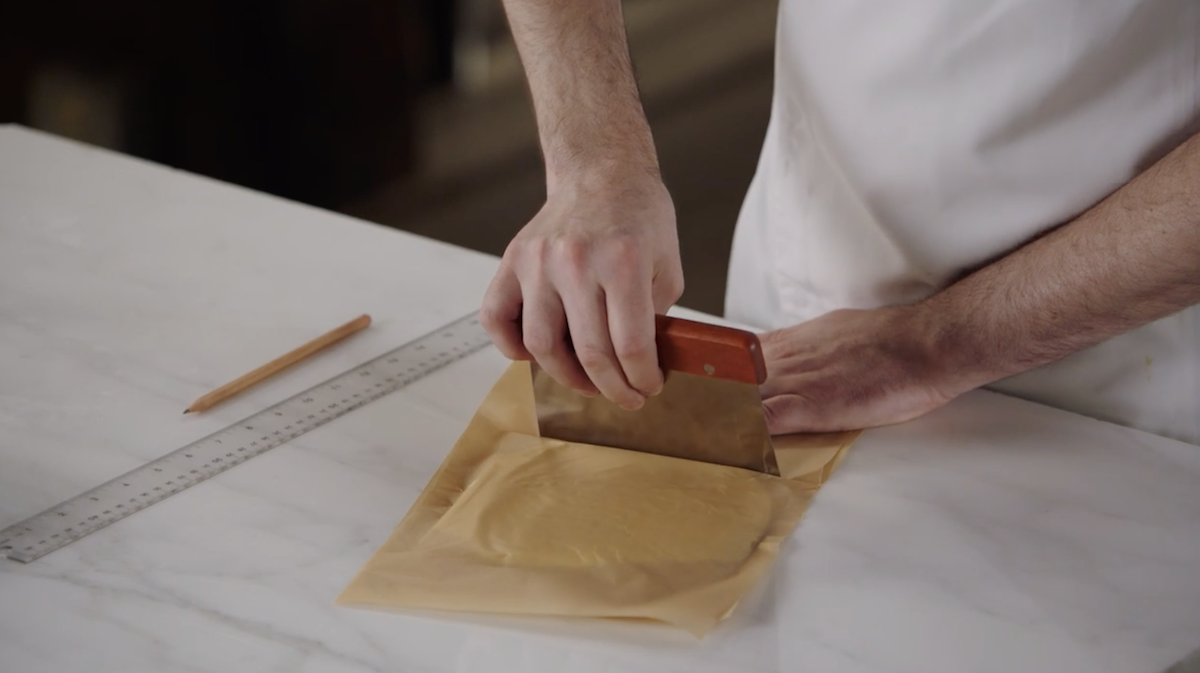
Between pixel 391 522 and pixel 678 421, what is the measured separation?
25 centimetres

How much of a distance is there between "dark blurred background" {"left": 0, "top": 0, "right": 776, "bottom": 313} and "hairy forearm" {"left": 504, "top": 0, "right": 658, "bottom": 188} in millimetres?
1732

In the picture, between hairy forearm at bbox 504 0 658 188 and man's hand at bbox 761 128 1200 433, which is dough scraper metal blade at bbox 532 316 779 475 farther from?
hairy forearm at bbox 504 0 658 188

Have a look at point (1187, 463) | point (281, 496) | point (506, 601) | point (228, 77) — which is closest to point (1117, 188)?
point (1187, 463)

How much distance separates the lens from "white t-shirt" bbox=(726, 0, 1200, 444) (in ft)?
3.30

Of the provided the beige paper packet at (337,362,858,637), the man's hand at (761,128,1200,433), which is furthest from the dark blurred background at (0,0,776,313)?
the beige paper packet at (337,362,858,637)

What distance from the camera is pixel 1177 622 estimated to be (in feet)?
2.68

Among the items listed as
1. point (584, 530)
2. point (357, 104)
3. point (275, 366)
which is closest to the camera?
point (584, 530)

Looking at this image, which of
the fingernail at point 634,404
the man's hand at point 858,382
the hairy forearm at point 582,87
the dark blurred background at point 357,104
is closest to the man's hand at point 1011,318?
the man's hand at point 858,382

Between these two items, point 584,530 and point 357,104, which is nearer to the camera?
point 584,530

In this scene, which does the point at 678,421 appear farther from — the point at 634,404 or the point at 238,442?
the point at 238,442

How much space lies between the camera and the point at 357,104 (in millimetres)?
3562

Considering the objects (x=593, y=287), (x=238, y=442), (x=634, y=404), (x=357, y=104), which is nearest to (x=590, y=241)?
(x=593, y=287)

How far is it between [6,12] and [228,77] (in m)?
0.59

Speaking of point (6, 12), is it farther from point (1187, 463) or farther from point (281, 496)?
point (1187, 463)
